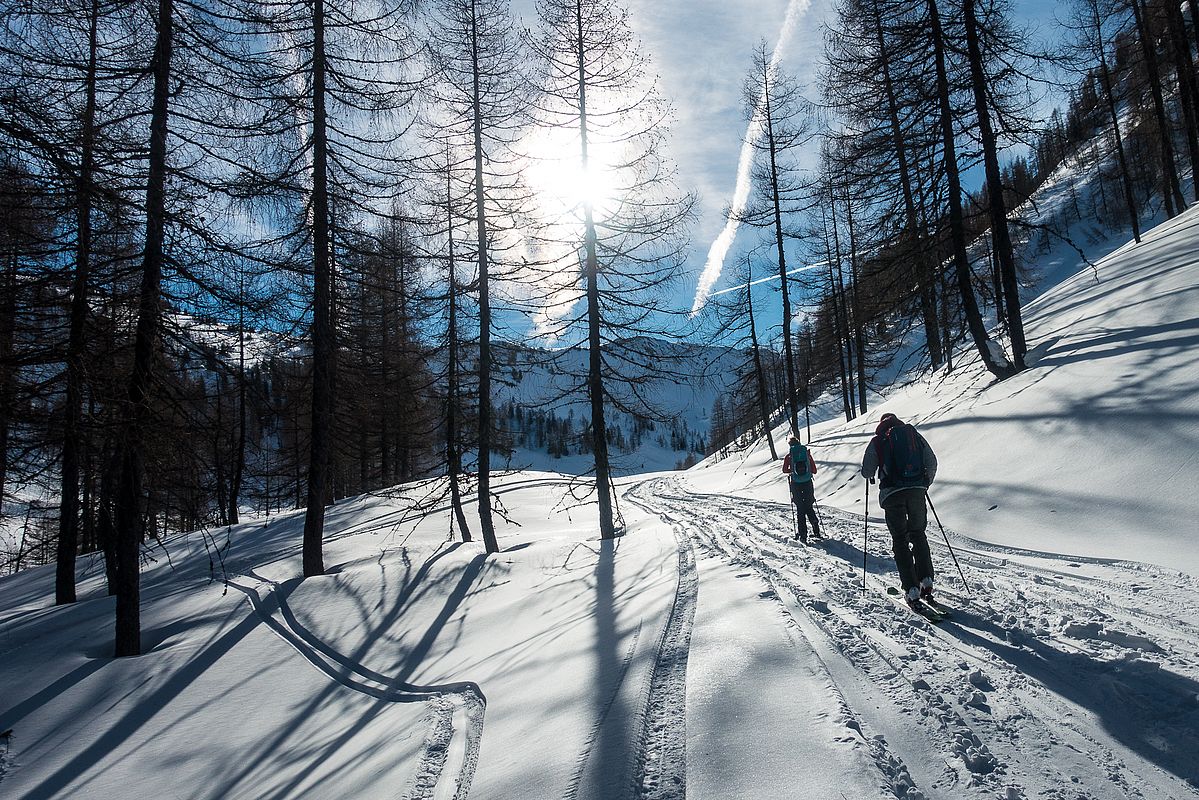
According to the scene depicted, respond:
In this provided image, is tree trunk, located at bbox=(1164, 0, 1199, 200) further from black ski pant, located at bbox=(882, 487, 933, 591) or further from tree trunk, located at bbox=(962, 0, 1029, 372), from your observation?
black ski pant, located at bbox=(882, 487, 933, 591)

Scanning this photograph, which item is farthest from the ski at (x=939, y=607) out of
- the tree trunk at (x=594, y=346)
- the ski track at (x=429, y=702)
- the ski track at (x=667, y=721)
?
the tree trunk at (x=594, y=346)

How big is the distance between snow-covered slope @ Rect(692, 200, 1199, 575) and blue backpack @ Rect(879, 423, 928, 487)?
2513 mm

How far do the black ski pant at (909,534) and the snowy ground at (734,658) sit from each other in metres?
0.41

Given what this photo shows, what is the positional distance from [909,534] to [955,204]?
32.1 feet

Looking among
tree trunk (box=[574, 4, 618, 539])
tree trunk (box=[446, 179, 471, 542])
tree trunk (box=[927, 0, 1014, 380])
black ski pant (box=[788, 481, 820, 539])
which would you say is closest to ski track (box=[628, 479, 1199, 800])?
black ski pant (box=[788, 481, 820, 539])

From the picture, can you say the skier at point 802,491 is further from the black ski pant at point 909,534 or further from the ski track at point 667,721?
the ski track at point 667,721

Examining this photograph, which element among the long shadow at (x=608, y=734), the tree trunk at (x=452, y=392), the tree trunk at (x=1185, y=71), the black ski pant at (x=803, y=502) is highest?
the tree trunk at (x=1185, y=71)

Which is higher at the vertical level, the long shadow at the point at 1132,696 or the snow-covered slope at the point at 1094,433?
the snow-covered slope at the point at 1094,433

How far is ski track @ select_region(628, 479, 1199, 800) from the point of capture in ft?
8.44

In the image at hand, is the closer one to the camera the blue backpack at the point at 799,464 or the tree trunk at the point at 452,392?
the blue backpack at the point at 799,464

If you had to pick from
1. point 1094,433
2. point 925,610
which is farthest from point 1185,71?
point 925,610

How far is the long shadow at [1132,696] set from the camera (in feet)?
8.64

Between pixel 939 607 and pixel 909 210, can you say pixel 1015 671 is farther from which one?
pixel 909 210

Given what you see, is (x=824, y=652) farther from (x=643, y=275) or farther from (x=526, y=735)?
(x=643, y=275)
